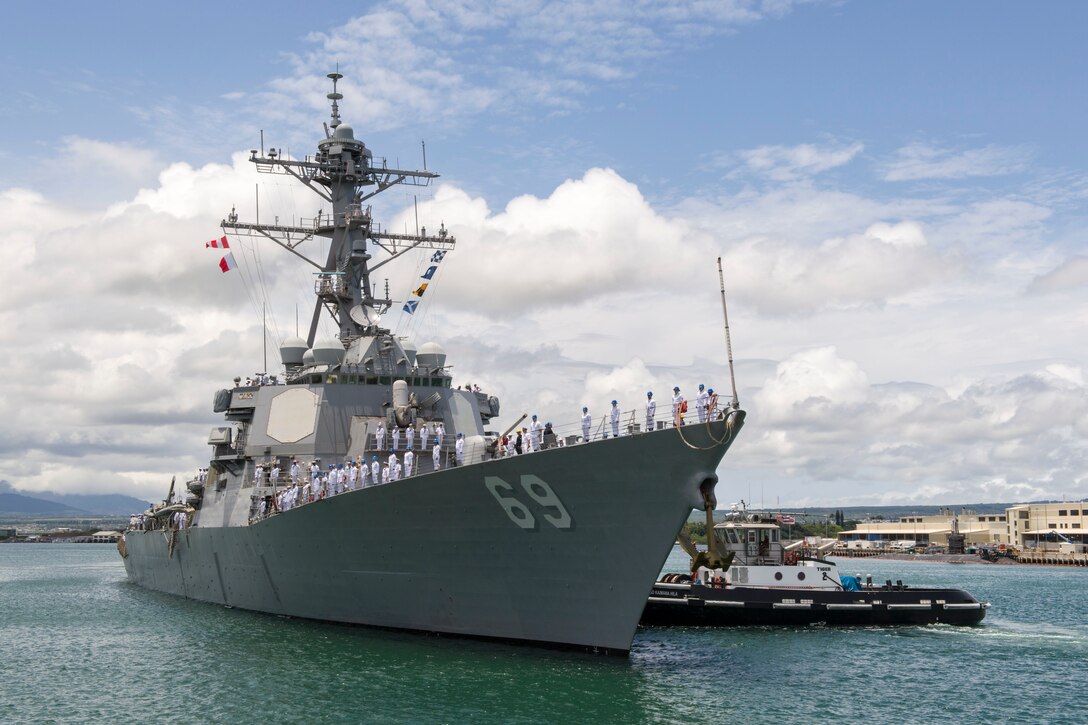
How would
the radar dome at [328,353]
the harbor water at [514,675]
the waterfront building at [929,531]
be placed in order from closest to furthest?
the harbor water at [514,675]
the radar dome at [328,353]
the waterfront building at [929,531]

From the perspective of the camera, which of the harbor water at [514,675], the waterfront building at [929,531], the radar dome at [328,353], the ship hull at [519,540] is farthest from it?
the waterfront building at [929,531]

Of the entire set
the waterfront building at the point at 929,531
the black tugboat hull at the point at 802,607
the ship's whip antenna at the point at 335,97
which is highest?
the ship's whip antenna at the point at 335,97

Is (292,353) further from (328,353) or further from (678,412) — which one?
(678,412)

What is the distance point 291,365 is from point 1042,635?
792 inches

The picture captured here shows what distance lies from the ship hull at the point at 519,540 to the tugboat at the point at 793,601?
7916mm

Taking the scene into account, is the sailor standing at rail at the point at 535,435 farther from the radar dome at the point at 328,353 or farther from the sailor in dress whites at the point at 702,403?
the radar dome at the point at 328,353

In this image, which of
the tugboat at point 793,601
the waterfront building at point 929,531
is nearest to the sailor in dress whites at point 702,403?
the tugboat at point 793,601

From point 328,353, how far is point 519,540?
977 cm

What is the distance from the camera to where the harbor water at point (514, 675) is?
14.4 metres

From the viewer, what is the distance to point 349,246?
27.3 m

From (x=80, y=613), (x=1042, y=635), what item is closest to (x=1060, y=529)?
(x=1042, y=635)

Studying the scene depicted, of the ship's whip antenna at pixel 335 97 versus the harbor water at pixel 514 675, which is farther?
the ship's whip antenna at pixel 335 97

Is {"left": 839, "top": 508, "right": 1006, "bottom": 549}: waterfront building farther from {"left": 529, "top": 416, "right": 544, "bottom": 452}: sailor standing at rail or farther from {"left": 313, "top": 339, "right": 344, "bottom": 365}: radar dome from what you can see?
{"left": 529, "top": 416, "right": 544, "bottom": 452}: sailor standing at rail

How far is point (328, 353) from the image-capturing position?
2458 centimetres
